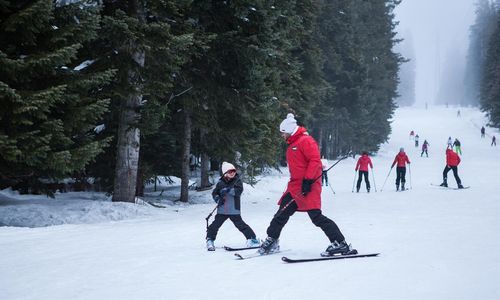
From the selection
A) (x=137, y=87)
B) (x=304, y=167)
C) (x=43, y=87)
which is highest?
(x=137, y=87)

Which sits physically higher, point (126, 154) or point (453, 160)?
point (453, 160)

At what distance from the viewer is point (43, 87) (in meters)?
9.87

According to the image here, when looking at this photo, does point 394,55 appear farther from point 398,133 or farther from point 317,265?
point 317,265

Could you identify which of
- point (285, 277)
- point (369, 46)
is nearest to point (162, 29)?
point (285, 277)

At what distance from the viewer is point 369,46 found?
1565 inches

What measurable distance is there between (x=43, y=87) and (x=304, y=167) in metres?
6.37

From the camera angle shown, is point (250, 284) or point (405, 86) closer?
point (250, 284)

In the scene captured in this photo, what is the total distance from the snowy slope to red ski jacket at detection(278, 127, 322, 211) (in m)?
0.96

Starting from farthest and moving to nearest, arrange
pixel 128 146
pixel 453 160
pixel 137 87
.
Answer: pixel 453 160 < pixel 128 146 < pixel 137 87

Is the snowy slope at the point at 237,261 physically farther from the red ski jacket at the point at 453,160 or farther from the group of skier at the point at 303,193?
the red ski jacket at the point at 453,160

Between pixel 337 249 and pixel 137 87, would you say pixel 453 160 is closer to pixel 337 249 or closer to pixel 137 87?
pixel 137 87

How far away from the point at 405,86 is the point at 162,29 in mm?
129255

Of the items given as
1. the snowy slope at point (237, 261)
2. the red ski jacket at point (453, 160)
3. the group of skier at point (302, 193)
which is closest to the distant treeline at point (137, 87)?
the snowy slope at point (237, 261)

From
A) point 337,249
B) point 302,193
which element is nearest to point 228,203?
point 302,193
